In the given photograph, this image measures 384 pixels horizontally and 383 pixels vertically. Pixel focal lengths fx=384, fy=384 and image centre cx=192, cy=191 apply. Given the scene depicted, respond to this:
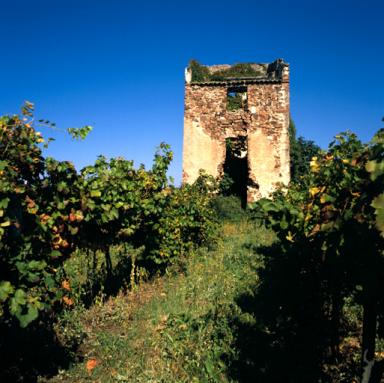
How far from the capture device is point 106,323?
18.1 ft

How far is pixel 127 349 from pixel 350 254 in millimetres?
2999

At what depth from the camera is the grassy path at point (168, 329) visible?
4.15 meters

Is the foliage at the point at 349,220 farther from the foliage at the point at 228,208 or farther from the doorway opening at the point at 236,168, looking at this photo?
the doorway opening at the point at 236,168

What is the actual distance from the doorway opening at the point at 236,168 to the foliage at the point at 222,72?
2872mm

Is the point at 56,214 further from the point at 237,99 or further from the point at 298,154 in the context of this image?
the point at 298,154

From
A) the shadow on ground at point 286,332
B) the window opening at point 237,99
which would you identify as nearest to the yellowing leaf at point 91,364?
the shadow on ground at point 286,332

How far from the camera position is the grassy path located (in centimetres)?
415

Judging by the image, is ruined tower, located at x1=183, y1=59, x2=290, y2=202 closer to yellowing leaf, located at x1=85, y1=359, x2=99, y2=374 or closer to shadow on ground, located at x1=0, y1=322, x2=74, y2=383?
shadow on ground, located at x1=0, y1=322, x2=74, y2=383

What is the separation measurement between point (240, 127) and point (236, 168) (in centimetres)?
191

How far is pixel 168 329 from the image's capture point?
4.98m

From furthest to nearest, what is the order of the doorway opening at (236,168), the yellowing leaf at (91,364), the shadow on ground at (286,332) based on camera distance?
the doorway opening at (236,168)
the yellowing leaf at (91,364)
the shadow on ground at (286,332)

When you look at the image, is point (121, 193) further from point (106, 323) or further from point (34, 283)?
point (34, 283)

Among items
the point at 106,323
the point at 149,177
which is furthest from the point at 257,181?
the point at 106,323

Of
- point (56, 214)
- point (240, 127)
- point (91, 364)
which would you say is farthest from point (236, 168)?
point (91, 364)
